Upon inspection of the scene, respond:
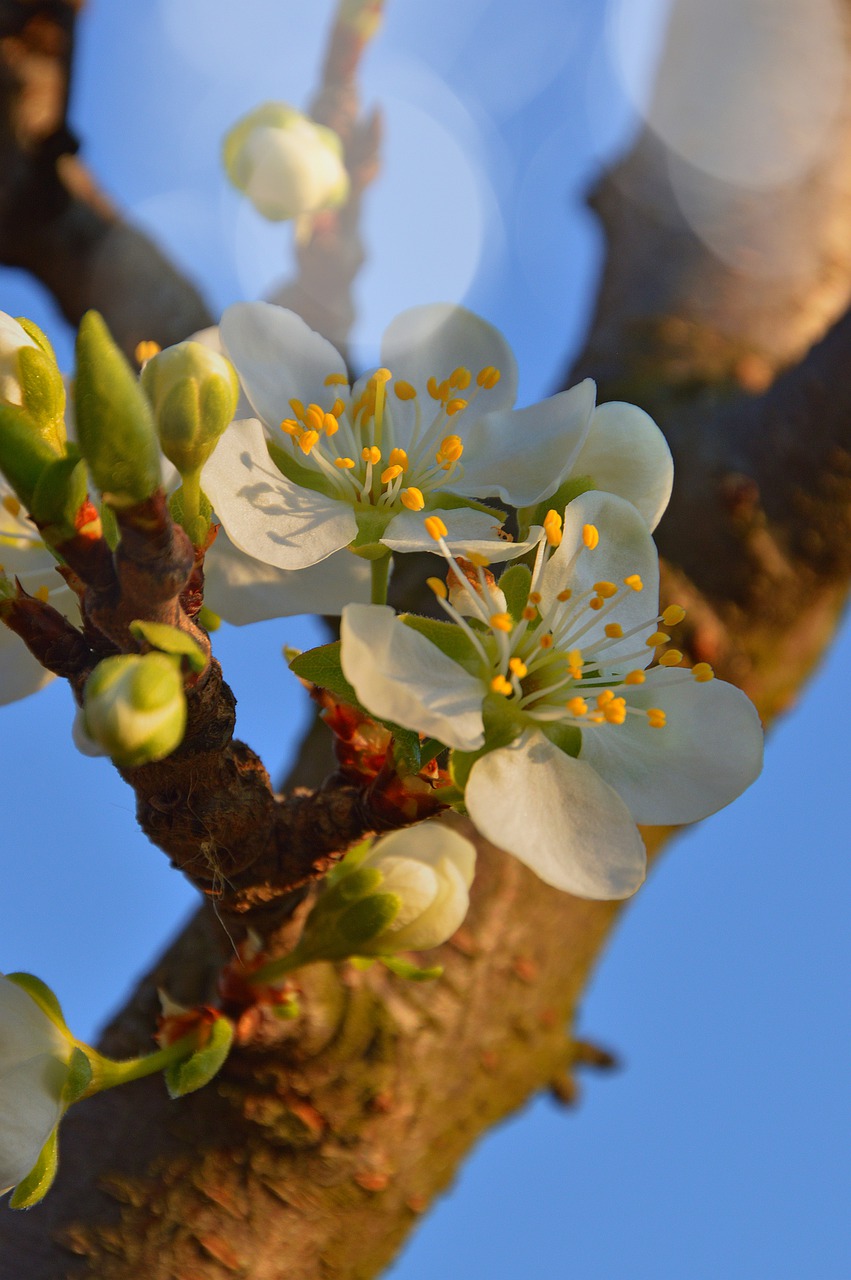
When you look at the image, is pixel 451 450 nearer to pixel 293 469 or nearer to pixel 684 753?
pixel 293 469

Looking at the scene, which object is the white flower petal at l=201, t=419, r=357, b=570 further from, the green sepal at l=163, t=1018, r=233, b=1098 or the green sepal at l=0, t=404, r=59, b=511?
the green sepal at l=163, t=1018, r=233, b=1098

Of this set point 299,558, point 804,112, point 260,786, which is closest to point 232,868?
point 260,786

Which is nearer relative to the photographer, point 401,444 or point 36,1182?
point 36,1182

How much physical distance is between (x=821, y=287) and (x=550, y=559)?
1.18 m

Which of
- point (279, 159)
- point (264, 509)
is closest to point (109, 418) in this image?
point (264, 509)

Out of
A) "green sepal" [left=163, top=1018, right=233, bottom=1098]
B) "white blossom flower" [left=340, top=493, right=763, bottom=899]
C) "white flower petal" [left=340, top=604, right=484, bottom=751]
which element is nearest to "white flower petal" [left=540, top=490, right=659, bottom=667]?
"white blossom flower" [left=340, top=493, right=763, bottom=899]

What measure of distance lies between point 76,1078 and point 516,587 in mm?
388

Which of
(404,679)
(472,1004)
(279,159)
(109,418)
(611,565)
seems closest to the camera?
(109,418)

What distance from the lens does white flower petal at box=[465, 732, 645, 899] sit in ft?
1.69

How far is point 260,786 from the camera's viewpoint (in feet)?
2.01

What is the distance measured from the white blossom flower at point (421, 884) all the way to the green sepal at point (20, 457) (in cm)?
33

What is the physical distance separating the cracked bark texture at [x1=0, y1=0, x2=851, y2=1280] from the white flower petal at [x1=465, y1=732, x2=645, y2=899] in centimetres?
37

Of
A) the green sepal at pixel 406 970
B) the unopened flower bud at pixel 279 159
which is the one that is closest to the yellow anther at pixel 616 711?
the green sepal at pixel 406 970

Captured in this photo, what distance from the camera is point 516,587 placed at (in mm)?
627
